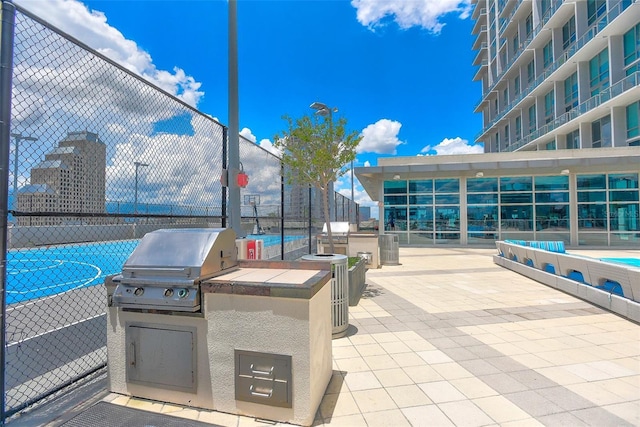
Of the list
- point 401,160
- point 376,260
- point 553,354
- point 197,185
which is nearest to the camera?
point 553,354

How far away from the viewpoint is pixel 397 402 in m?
2.76

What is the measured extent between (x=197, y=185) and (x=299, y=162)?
2233 mm

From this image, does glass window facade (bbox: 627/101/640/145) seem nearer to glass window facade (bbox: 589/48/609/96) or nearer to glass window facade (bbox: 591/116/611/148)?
glass window facade (bbox: 591/116/611/148)

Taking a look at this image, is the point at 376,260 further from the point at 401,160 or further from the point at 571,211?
the point at 571,211

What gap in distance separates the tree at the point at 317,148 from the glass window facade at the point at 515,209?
476 inches

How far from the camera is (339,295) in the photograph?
4301 millimetres

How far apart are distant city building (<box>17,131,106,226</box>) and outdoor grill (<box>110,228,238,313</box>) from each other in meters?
0.75

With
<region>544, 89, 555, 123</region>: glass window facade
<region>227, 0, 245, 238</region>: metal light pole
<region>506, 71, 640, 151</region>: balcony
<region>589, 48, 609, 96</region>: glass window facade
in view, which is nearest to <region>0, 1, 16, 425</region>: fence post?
<region>227, 0, 245, 238</region>: metal light pole

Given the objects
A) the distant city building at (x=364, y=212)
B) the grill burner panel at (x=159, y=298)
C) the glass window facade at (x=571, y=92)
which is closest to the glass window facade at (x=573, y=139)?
the glass window facade at (x=571, y=92)

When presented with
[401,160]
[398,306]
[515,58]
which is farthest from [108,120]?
[515,58]

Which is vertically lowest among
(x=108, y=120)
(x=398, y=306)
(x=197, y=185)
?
(x=398, y=306)

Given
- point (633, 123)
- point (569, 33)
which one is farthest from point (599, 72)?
point (569, 33)

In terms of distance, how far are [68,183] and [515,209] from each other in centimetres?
1917

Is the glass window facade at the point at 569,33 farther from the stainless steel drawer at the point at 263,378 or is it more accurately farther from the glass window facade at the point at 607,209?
the stainless steel drawer at the point at 263,378
